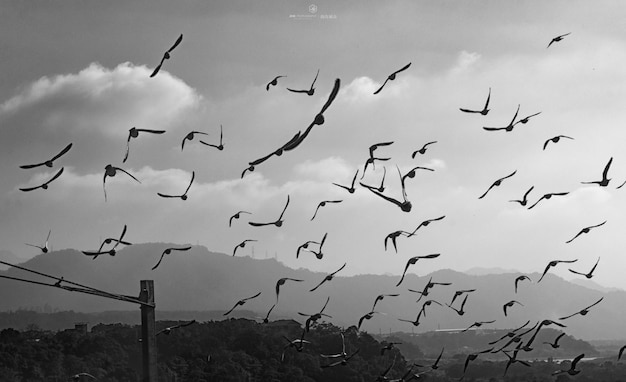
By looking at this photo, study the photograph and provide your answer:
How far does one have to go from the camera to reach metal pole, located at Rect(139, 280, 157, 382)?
1445 centimetres

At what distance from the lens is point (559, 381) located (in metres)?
105

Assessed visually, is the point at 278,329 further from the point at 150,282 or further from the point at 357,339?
the point at 150,282

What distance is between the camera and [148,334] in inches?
579

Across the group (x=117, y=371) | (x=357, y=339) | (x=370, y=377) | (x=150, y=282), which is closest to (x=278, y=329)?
(x=357, y=339)

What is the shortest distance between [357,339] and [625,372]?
167ft

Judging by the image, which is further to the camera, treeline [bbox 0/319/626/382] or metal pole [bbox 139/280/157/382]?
treeline [bbox 0/319/626/382]

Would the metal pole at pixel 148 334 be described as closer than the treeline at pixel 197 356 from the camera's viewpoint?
Yes

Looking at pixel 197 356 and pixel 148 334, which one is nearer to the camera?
pixel 148 334

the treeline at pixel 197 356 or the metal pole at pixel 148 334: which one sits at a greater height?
the metal pole at pixel 148 334

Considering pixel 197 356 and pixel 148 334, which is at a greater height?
pixel 148 334

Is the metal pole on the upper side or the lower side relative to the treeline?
upper

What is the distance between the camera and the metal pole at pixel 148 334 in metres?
14.5

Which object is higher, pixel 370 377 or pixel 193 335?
pixel 193 335

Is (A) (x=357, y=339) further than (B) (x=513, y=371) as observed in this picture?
No
